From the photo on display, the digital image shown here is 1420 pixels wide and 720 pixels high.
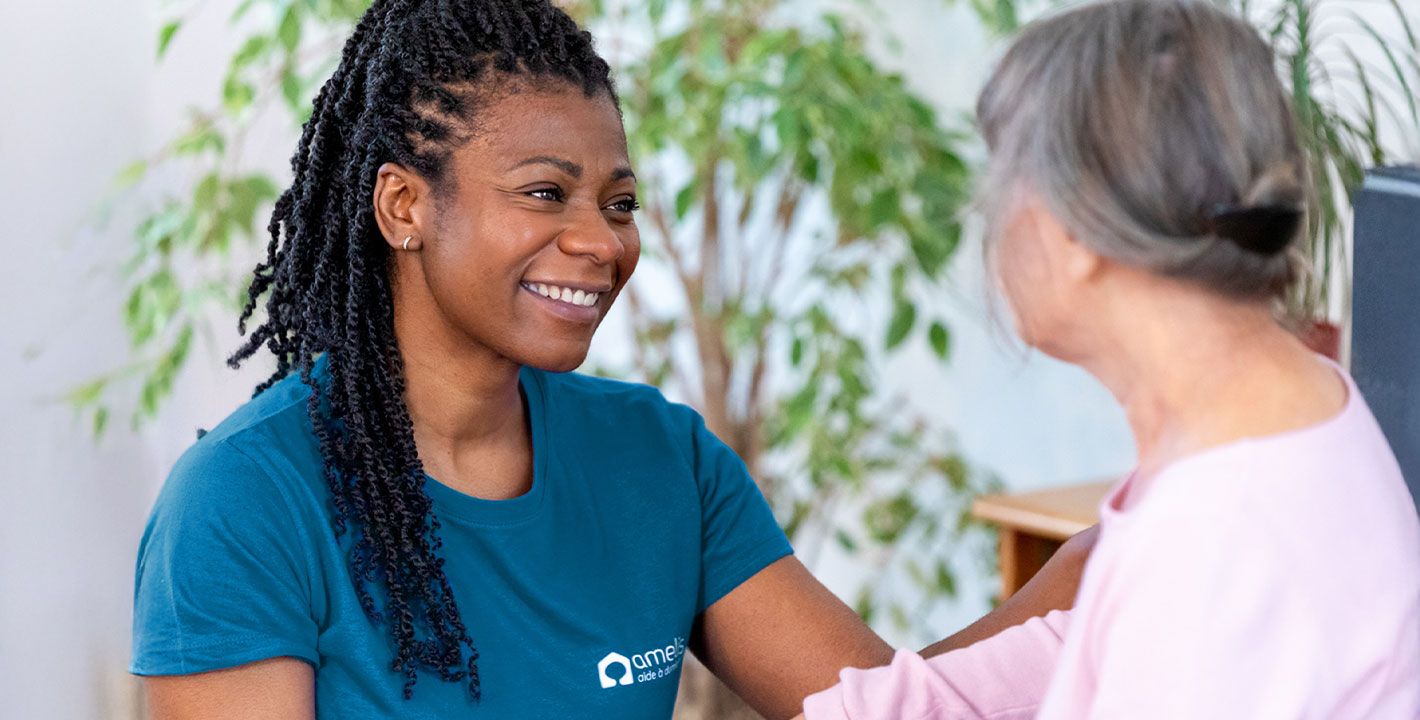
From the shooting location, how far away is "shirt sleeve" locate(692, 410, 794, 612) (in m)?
1.41

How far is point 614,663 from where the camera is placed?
1308 mm

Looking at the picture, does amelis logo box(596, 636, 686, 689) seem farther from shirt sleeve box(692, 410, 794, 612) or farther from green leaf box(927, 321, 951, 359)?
green leaf box(927, 321, 951, 359)

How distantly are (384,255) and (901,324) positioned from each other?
3.63 feet

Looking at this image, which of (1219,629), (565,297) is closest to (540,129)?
(565,297)

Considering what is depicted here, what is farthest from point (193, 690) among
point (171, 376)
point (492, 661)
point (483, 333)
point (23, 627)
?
point (23, 627)

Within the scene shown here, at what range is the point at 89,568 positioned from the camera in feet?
7.27

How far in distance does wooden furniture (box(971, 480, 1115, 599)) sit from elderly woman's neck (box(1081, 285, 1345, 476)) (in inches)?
42.7

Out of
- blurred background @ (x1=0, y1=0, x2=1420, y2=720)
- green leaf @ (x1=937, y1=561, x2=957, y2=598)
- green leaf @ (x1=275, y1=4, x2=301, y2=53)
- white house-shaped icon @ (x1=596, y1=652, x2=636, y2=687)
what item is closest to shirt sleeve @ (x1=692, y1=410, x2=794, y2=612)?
white house-shaped icon @ (x1=596, y1=652, x2=636, y2=687)

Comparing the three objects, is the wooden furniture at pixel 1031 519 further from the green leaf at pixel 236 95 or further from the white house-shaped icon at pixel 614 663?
the green leaf at pixel 236 95

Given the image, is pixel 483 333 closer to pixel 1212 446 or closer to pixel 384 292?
pixel 384 292

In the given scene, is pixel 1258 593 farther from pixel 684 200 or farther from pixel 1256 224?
pixel 684 200

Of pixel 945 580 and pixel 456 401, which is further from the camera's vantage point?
pixel 945 580

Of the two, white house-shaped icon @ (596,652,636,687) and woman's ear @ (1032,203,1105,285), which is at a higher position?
woman's ear @ (1032,203,1105,285)

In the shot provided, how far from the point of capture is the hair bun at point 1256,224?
75 cm
